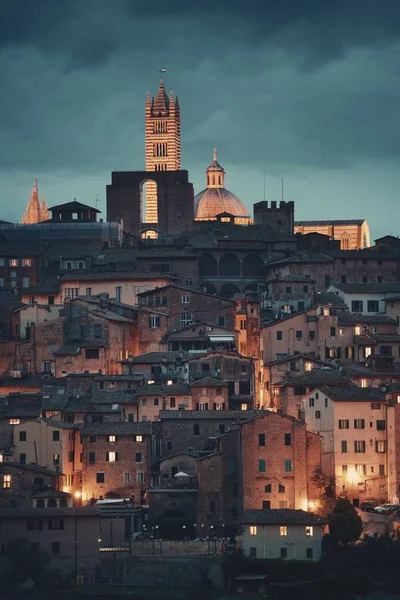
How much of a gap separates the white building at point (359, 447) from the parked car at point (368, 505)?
0.36 m

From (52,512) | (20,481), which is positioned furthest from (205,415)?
(52,512)

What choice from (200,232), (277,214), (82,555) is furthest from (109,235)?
(82,555)

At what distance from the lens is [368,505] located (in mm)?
83750

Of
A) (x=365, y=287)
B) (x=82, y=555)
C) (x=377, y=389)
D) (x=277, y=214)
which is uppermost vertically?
(x=277, y=214)

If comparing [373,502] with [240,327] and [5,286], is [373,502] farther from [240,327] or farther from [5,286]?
[5,286]

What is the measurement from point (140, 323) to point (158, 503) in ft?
63.8

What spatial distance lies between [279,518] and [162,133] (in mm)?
78531

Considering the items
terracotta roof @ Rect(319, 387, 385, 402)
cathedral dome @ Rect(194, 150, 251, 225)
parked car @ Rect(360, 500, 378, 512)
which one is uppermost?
cathedral dome @ Rect(194, 150, 251, 225)

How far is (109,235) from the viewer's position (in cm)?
11988

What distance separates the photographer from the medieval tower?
152625 millimetres

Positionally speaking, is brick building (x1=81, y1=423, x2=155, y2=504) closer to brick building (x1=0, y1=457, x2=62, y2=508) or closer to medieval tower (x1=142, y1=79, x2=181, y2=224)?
brick building (x1=0, y1=457, x2=62, y2=508)

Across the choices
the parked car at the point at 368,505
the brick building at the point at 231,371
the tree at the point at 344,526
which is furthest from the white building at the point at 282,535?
the brick building at the point at 231,371

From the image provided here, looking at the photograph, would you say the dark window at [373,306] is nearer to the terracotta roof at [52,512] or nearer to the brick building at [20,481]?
the brick building at [20,481]

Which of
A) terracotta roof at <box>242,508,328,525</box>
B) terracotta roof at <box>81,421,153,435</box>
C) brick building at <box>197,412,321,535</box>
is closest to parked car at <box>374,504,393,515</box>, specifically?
brick building at <box>197,412,321,535</box>
